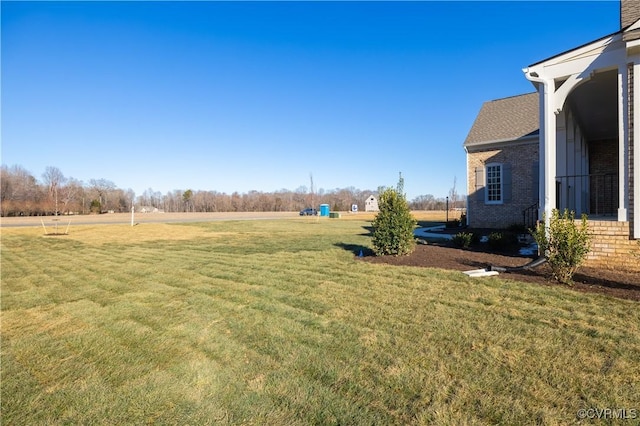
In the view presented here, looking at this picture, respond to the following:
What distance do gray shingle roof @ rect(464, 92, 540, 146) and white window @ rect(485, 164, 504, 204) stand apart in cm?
124

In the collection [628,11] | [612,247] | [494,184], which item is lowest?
[612,247]

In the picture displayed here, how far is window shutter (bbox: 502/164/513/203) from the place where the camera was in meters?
14.5

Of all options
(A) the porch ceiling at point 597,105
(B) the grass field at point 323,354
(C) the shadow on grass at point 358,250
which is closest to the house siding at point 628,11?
(A) the porch ceiling at point 597,105

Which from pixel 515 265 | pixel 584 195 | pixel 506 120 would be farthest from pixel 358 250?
pixel 506 120

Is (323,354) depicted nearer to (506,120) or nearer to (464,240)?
(464,240)

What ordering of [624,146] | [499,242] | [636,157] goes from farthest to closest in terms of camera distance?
[499,242] → [624,146] → [636,157]

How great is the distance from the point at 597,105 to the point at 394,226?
7.46m

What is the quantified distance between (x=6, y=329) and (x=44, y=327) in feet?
1.70

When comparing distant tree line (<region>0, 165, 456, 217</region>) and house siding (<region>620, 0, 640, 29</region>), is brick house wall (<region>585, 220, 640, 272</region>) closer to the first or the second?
house siding (<region>620, 0, 640, 29</region>)

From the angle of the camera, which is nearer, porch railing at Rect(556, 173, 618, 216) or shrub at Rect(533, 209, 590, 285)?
shrub at Rect(533, 209, 590, 285)

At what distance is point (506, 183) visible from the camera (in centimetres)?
1464

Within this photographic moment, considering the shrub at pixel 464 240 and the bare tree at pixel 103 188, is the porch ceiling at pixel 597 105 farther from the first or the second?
the bare tree at pixel 103 188

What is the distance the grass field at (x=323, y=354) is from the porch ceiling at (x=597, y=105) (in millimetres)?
6175

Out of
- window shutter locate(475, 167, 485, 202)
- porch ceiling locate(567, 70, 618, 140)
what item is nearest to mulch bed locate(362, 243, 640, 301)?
porch ceiling locate(567, 70, 618, 140)
